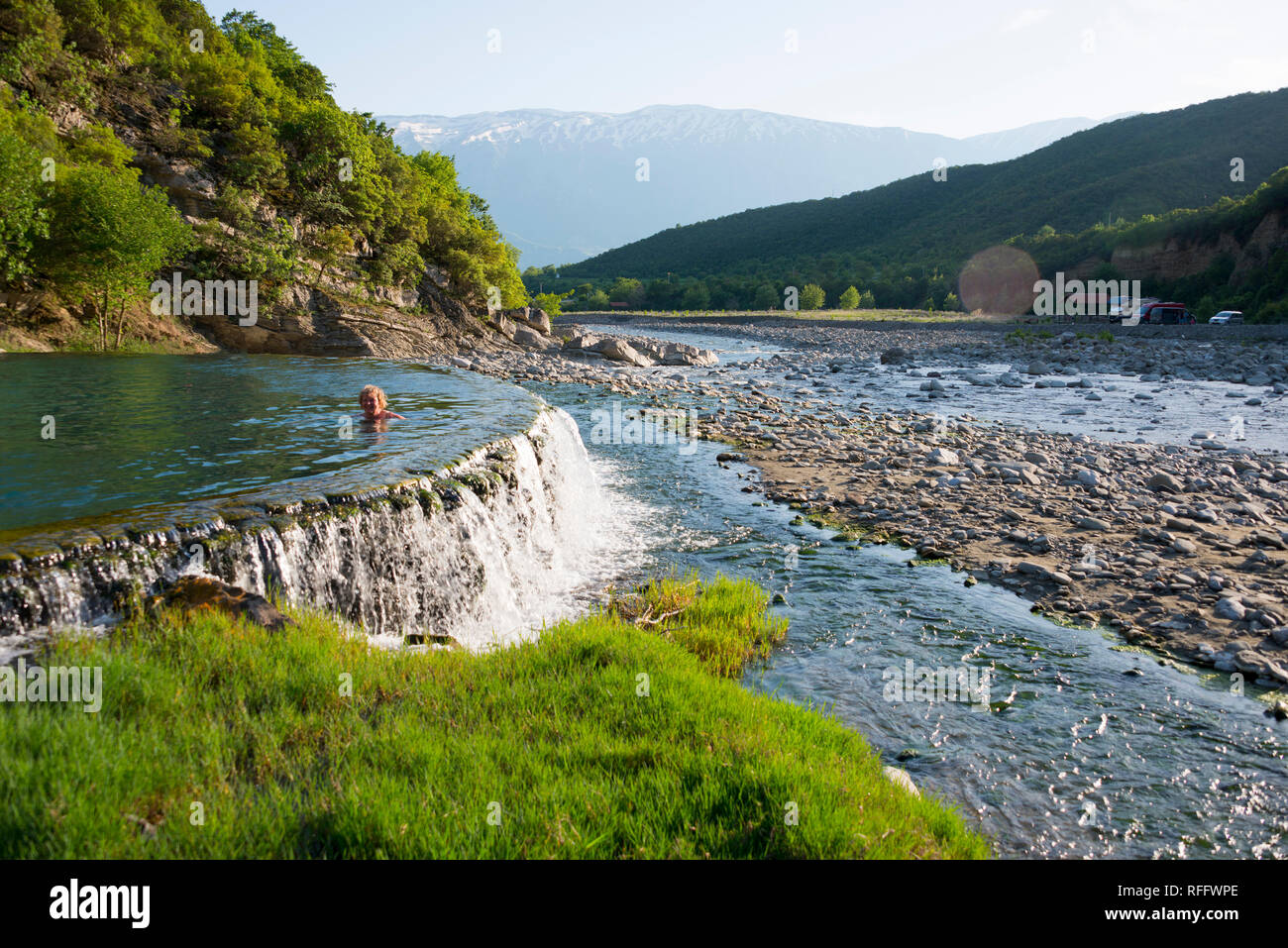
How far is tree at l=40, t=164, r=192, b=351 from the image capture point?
66.2 feet

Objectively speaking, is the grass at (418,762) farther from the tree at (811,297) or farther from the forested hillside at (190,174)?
the tree at (811,297)

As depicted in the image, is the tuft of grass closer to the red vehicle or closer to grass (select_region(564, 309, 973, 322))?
the red vehicle

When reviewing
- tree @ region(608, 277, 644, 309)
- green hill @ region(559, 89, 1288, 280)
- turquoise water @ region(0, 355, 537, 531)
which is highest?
green hill @ region(559, 89, 1288, 280)

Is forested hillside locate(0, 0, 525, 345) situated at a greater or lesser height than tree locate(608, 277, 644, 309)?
lesser

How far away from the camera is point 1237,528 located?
10297mm

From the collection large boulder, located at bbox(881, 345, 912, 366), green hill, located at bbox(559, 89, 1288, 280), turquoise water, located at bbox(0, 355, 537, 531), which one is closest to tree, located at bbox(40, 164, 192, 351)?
turquoise water, located at bbox(0, 355, 537, 531)

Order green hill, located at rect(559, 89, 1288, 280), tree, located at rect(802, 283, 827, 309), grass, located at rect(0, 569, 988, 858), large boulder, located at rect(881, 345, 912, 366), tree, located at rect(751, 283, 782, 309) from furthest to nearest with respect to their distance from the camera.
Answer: tree, located at rect(751, 283, 782, 309)
tree, located at rect(802, 283, 827, 309)
green hill, located at rect(559, 89, 1288, 280)
large boulder, located at rect(881, 345, 912, 366)
grass, located at rect(0, 569, 988, 858)

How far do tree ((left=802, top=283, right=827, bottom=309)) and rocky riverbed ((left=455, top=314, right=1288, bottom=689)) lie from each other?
192 feet

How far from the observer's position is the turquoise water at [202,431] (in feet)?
25.9

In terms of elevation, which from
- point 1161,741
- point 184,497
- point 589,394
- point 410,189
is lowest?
point 1161,741

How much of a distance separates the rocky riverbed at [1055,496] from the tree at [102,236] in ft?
39.9

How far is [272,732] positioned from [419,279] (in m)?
38.2
